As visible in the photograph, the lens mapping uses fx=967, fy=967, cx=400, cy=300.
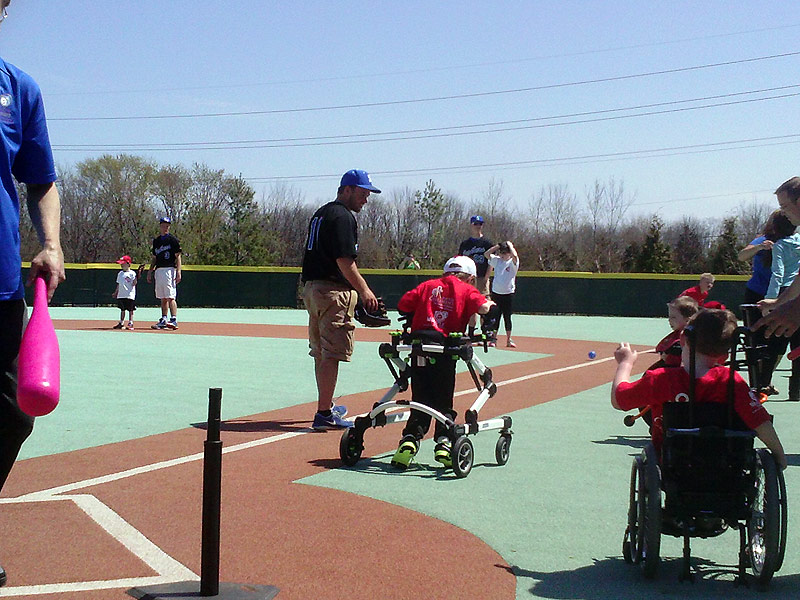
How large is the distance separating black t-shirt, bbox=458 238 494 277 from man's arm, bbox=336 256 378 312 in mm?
9902

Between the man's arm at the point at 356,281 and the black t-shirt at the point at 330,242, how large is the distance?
0.18 feet

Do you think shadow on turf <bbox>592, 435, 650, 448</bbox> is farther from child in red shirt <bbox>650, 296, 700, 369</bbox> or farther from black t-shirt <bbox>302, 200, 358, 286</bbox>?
black t-shirt <bbox>302, 200, 358, 286</bbox>

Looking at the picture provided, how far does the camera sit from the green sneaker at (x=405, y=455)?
6.42 metres

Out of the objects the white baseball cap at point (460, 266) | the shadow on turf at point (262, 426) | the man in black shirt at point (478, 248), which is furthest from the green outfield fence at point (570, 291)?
the white baseball cap at point (460, 266)

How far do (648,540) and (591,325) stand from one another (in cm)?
2349

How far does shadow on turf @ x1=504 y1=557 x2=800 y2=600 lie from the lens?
4.00 metres

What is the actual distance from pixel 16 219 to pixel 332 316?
456 cm

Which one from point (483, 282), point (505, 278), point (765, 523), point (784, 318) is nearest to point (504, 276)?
point (505, 278)

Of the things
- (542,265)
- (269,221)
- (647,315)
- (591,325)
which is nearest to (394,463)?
(591,325)

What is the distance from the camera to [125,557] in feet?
14.3

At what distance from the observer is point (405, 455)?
642 cm

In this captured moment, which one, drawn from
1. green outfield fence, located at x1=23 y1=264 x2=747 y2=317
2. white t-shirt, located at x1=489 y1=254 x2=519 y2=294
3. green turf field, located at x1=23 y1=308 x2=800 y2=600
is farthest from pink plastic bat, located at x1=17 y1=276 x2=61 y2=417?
green outfield fence, located at x1=23 y1=264 x2=747 y2=317

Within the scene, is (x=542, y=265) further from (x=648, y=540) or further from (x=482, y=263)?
(x=648, y=540)

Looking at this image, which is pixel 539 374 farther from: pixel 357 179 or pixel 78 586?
pixel 78 586
